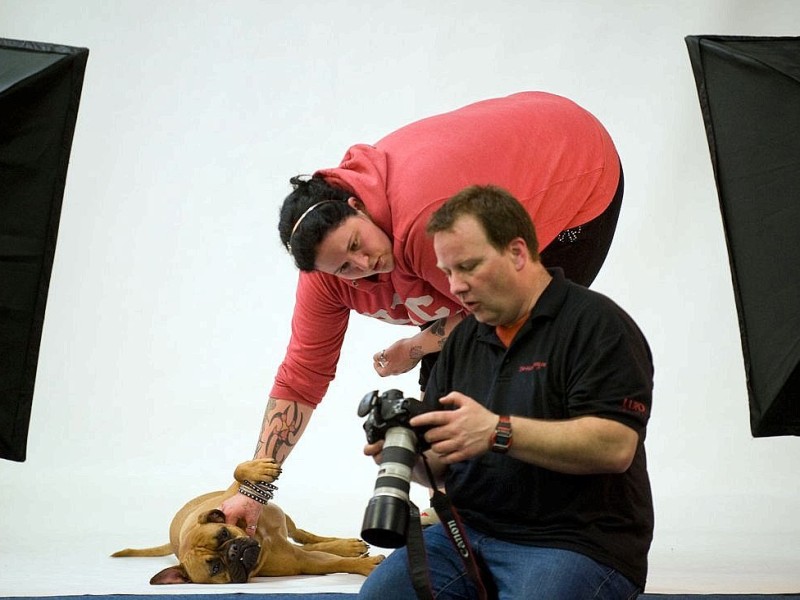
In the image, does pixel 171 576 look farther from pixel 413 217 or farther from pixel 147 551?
pixel 413 217

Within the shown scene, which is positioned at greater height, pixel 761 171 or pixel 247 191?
pixel 247 191

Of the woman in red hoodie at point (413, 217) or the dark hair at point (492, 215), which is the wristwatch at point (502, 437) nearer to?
the dark hair at point (492, 215)

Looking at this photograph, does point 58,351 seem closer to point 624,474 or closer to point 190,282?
point 190,282

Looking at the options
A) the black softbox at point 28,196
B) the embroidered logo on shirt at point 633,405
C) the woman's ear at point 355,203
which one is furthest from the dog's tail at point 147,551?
the embroidered logo on shirt at point 633,405

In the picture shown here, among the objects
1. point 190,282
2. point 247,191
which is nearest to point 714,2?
point 247,191

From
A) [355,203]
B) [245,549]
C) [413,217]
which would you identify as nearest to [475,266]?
[413,217]

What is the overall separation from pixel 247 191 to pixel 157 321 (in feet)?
2.35

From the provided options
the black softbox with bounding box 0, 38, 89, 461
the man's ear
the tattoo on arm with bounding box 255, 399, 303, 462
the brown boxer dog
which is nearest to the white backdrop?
the brown boxer dog

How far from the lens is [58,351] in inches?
185

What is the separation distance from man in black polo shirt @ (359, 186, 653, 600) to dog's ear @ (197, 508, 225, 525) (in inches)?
36.6

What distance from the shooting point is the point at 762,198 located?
2418 millimetres

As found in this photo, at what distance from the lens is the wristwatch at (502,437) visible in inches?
67.9

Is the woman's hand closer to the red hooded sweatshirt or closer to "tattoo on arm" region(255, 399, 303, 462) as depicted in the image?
the red hooded sweatshirt

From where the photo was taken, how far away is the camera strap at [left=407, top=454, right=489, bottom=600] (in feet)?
6.19
